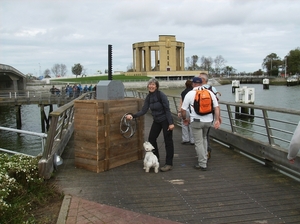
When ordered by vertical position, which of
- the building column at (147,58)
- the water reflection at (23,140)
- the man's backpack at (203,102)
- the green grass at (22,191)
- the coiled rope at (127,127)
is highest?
the building column at (147,58)

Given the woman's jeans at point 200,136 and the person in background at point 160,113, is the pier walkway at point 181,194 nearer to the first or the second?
the woman's jeans at point 200,136

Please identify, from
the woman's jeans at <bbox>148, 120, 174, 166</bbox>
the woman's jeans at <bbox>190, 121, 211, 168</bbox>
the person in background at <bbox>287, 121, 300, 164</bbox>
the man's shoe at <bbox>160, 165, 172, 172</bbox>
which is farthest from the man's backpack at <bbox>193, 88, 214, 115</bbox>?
the person in background at <bbox>287, 121, 300, 164</bbox>

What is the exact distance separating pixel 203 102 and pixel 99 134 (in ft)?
6.34

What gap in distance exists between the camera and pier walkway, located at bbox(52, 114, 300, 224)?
4355mm

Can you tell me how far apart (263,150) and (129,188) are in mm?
2956

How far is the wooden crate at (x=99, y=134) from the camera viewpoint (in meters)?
6.07

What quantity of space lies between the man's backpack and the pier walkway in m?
1.16

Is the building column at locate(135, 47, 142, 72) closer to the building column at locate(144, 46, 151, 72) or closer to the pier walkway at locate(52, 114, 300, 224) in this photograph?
the building column at locate(144, 46, 151, 72)

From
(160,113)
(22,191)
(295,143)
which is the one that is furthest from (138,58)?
(295,143)

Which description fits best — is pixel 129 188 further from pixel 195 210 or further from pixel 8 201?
pixel 8 201

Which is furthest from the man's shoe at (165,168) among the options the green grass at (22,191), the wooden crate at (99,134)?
the green grass at (22,191)

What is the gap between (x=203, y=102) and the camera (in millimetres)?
6129

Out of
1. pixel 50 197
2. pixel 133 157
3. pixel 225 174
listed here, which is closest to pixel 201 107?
pixel 225 174

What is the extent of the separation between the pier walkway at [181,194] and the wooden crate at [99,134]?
204mm
